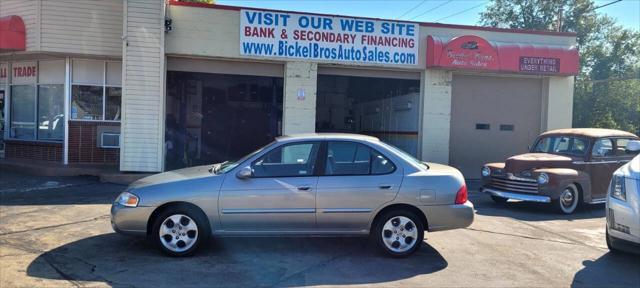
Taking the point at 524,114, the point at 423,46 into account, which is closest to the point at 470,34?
the point at 423,46

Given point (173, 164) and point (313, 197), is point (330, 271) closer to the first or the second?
point (313, 197)

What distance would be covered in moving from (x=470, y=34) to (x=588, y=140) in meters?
5.31

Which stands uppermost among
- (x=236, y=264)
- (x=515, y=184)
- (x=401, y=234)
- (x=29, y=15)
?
(x=29, y=15)

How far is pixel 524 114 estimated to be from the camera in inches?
637

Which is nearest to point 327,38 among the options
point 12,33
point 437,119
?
point 437,119

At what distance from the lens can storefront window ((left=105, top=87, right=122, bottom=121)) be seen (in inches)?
598

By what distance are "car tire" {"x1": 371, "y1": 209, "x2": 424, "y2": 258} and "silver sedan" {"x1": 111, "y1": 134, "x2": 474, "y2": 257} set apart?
0.04 ft

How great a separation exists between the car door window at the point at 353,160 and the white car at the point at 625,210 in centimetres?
277

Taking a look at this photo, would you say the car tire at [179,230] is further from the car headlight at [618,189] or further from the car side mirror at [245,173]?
the car headlight at [618,189]

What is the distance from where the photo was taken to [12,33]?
45.2 feet

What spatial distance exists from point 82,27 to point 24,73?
3.63 metres

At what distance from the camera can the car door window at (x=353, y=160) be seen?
6723mm

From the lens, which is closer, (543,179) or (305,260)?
(305,260)

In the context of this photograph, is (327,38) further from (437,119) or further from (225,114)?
(225,114)
